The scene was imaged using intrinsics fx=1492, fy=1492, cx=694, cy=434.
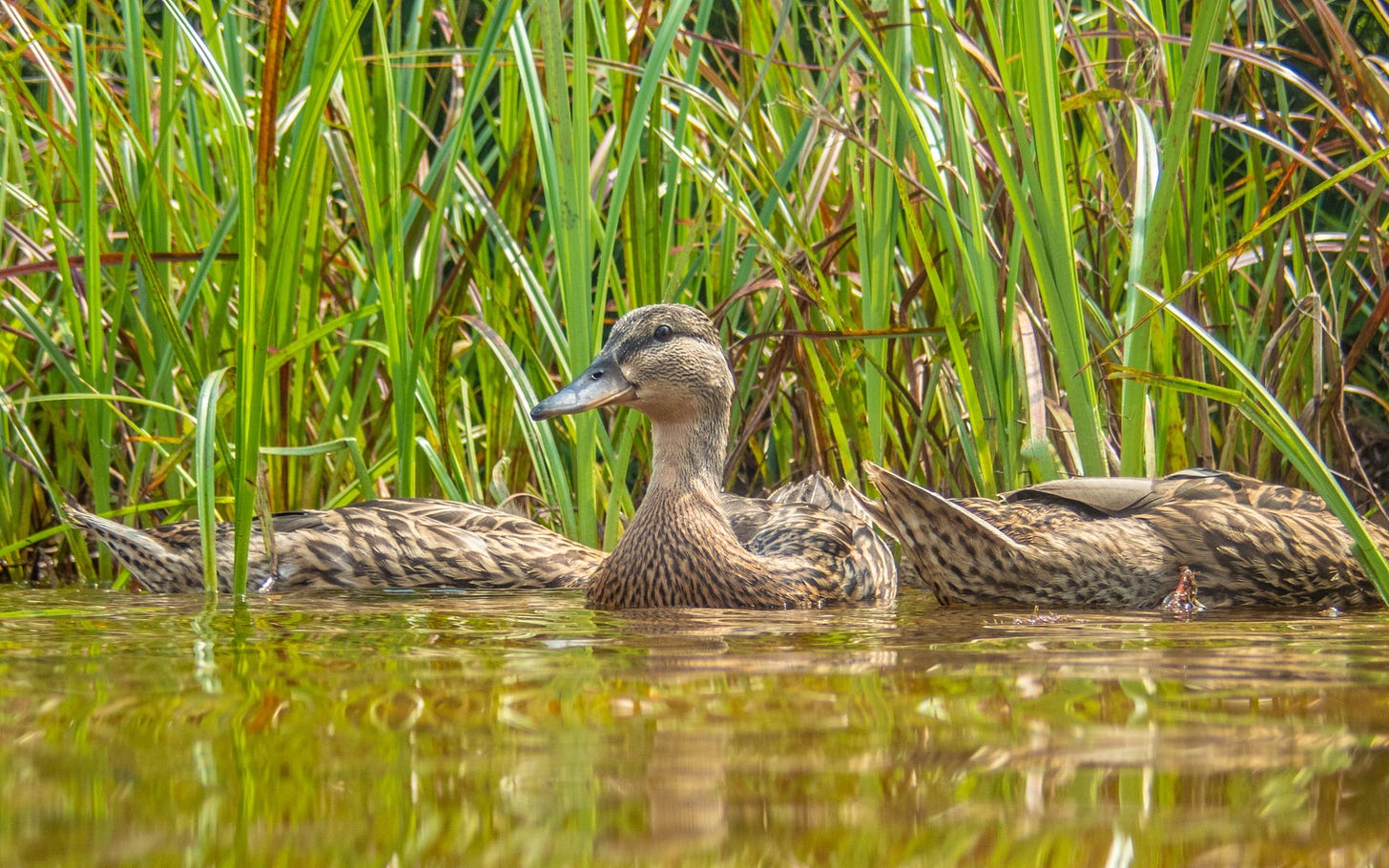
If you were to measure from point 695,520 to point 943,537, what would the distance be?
74cm

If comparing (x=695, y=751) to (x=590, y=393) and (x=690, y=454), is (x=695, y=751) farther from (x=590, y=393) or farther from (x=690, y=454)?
(x=690, y=454)

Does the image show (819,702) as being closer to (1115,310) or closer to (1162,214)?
(1162,214)

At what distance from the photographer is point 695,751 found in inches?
54.9

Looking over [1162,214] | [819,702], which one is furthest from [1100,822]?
[1162,214]

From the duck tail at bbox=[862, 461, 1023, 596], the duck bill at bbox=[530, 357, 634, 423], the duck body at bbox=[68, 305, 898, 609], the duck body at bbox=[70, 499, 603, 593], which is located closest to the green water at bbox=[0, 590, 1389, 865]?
the duck tail at bbox=[862, 461, 1023, 596]

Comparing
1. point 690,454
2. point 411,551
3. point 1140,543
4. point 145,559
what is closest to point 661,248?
point 690,454

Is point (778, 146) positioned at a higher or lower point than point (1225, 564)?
higher

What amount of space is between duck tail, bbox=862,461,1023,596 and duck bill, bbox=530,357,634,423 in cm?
73

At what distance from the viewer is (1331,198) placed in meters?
5.92

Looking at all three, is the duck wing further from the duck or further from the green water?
the green water

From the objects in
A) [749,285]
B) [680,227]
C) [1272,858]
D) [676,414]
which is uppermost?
[680,227]

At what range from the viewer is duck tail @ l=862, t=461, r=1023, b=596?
11.6ft

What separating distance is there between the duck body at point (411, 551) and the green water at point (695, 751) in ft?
6.49

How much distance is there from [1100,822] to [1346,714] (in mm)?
578
